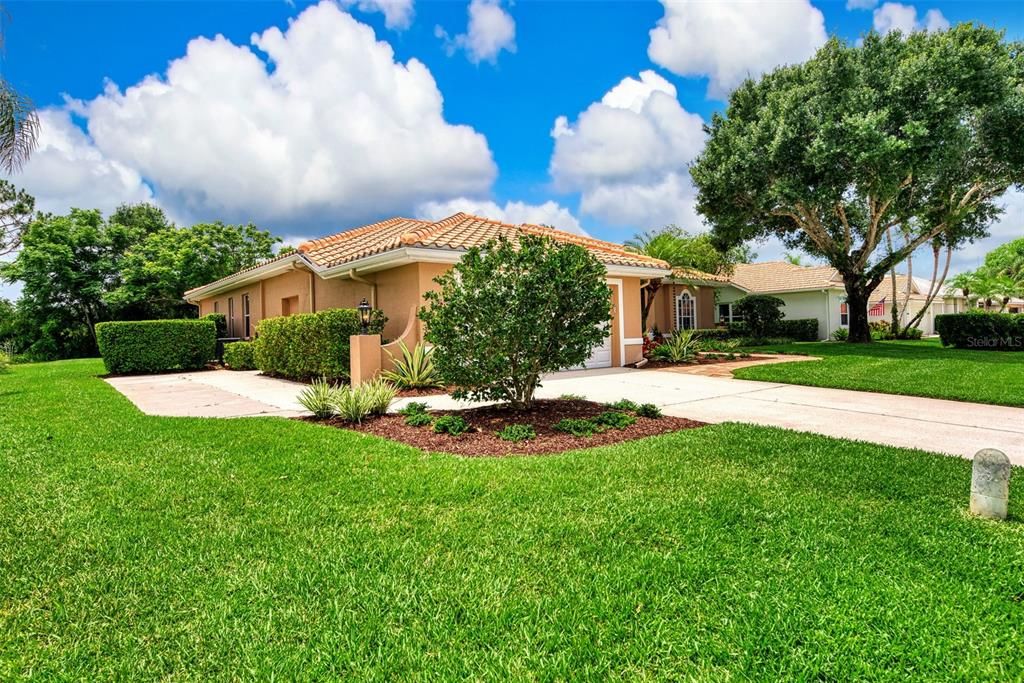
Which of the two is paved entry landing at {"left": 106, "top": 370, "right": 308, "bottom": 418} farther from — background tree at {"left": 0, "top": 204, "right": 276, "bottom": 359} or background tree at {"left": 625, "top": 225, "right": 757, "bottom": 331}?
background tree at {"left": 0, "top": 204, "right": 276, "bottom": 359}

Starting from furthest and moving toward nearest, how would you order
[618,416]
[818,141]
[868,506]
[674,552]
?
[818,141] → [618,416] → [868,506] → [674,552]

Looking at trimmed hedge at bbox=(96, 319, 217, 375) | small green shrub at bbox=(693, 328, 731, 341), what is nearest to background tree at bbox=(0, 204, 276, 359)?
trimmed hedge at bbox=(96, 319, 217, 375)

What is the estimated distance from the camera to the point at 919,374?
11.6 m

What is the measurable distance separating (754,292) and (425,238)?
2496 centimetres

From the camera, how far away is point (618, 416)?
6.94 meters

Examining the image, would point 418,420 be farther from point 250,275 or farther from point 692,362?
point 250,275

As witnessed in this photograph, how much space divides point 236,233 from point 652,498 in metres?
33.9

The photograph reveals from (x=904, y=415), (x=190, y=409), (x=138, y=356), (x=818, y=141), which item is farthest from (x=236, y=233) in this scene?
(x=904, y=415)

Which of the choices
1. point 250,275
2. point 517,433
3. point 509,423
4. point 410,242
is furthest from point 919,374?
point 250,275

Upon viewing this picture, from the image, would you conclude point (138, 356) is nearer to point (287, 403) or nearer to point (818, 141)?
point (287, 403)

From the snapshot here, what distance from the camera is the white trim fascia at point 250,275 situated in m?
14.9

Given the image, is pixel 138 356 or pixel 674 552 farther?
pixel 138 356

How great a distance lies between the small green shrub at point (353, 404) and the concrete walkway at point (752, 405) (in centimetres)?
121

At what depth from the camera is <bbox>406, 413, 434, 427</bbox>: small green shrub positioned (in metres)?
7.13
